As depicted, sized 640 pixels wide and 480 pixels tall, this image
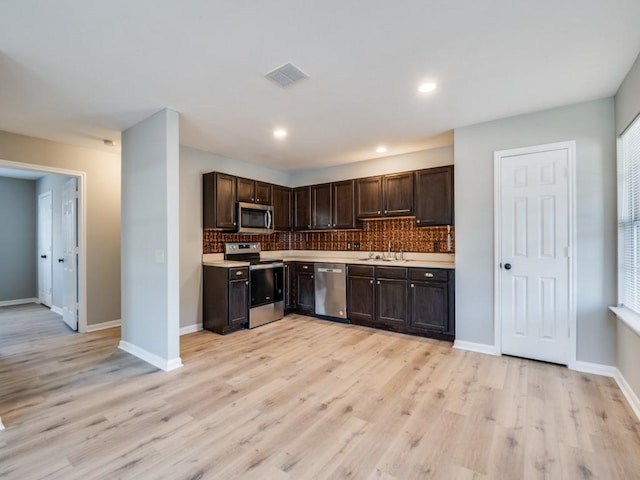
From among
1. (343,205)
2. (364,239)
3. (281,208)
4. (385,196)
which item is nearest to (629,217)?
(385,196)

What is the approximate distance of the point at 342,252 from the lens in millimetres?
5473

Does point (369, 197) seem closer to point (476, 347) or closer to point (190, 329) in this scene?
point (476, 347)

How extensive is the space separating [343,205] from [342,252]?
0.89 metres

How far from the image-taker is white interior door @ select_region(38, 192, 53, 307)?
231 inches

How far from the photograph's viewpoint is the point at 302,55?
219 cm

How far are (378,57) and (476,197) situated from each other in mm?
2049

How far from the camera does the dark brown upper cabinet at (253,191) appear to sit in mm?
4668

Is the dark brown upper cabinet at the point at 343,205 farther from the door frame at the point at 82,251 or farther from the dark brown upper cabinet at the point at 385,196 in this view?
the door frame at the point at 82,251

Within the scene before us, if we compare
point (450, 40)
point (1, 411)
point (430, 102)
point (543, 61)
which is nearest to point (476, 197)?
point (430, 102)

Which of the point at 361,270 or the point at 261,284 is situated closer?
the point at 361,270

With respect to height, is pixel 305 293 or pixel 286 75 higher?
pixel 286 75

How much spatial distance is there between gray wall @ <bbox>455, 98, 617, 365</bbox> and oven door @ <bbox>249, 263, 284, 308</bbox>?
8.75ft

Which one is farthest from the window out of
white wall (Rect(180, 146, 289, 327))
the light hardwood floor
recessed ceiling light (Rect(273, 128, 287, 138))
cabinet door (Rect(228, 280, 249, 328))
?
white wall (Rect(180, 146, 289, 327))

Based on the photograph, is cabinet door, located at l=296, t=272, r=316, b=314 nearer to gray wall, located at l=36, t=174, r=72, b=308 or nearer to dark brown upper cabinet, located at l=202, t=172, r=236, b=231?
dark brown upper cabinet, located at l=202, t=172, r=236, b=231
